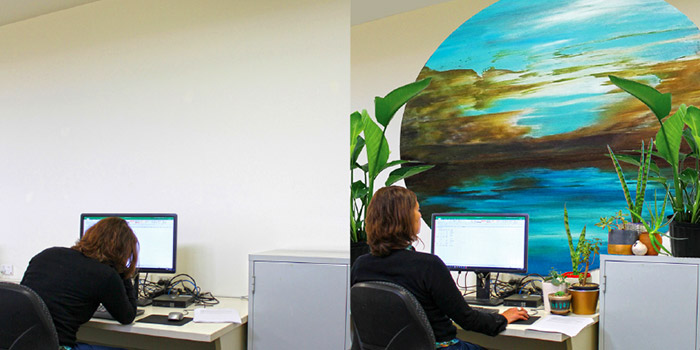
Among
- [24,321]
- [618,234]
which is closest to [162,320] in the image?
[24,321]

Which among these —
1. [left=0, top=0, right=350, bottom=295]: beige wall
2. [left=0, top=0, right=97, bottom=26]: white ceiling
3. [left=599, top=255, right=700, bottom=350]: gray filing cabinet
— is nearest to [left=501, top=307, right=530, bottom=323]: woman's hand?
[left=599, top=255, right=700, bottom=350]: gray filing cabinet

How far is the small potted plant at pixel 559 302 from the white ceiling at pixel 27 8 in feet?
7.01

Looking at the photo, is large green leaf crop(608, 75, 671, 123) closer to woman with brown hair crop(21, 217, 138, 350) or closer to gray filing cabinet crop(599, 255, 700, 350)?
gray filing cabinet crop(599, 255, 700, 350)

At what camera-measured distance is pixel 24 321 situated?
1.70 metres

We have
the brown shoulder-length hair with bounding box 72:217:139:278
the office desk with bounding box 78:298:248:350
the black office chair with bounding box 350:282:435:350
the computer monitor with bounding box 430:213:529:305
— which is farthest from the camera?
the brown shoulder-length hair with bounding box 72:217:139:278

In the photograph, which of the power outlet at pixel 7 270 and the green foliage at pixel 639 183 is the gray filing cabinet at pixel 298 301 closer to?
the green foliage at pixel 639 183

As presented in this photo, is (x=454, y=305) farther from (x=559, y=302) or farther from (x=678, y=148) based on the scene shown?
(x=678, y=148)

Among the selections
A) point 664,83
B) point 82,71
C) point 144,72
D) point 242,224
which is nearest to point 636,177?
point 664,83

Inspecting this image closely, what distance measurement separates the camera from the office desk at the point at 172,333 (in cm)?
189

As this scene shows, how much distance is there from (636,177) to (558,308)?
49cm

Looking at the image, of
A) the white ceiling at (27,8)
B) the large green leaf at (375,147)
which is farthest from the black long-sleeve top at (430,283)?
the white ceiling at (27,8)

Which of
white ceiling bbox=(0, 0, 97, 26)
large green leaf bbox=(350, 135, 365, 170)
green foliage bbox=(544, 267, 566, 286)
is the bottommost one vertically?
green foliage bbox=(544, 267, 566, 286)

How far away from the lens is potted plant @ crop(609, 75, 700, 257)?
1.52 m

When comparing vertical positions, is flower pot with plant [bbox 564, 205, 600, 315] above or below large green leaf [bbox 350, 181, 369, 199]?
below
